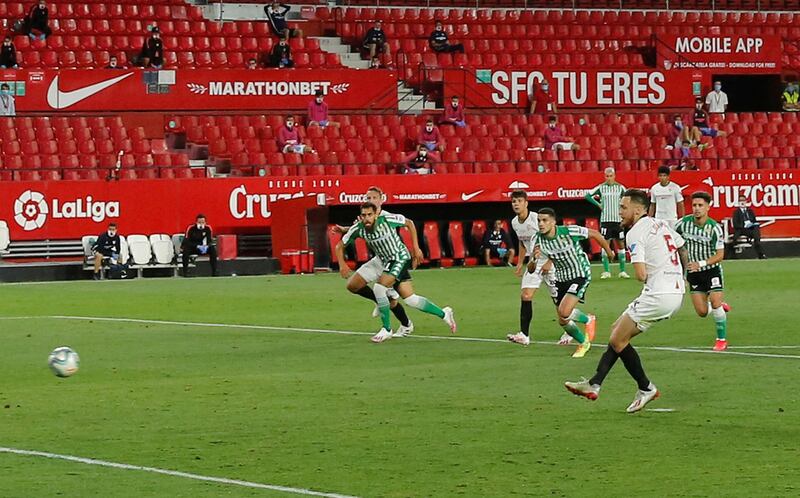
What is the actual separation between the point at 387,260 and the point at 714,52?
91.9ft

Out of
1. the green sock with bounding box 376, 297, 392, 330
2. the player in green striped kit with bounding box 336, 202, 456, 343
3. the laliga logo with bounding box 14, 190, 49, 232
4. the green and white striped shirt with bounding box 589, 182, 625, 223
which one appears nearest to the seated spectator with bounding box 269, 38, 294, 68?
the laliga logo with bounding box 14, 190, 49, 232

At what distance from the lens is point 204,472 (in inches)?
395

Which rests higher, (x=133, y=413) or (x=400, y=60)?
(x=400, y=60)

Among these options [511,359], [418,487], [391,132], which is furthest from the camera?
[391,132]

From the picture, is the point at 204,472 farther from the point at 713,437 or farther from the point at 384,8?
the point at 384,8

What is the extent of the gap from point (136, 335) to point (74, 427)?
8.13 m

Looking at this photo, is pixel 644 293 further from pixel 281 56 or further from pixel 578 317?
pixel 281 56

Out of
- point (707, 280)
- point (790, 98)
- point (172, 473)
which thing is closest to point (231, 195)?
point (790, 98)

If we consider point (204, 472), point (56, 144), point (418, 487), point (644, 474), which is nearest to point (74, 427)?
point (204, 472)

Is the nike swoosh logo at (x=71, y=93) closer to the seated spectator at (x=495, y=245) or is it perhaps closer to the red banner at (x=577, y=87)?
the red banner at (x=577, y=87)

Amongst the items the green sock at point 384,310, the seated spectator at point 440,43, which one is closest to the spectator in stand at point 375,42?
the seated spectator at point 440,43

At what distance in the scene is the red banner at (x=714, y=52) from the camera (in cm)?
4516

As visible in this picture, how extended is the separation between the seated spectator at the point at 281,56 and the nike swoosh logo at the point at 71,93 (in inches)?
167

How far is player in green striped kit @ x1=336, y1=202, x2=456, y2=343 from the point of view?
757 inches
